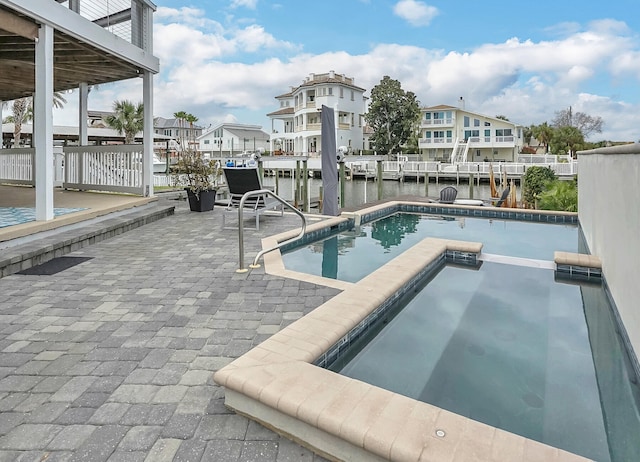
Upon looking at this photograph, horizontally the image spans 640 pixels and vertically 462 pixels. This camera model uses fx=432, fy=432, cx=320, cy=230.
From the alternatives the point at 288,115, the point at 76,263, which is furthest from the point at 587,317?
the point at 288,115

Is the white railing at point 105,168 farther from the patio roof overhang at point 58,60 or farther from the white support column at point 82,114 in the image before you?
the patio roof overhang at point 58,60

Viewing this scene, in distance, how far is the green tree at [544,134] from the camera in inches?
2160

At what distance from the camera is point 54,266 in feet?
17.8

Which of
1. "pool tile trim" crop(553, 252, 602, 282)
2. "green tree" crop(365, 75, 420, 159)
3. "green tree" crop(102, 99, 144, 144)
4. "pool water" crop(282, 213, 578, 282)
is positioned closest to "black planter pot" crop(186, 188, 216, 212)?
"pool water" crop(282, 213, 578, 282)

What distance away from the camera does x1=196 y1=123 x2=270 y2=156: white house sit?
189 ft

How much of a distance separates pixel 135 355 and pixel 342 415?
1.66m

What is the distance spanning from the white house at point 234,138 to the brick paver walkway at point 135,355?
52.4m

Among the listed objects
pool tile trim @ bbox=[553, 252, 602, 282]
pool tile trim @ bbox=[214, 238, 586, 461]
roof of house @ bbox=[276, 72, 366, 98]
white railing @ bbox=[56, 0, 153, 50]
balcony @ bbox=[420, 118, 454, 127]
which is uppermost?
roof of house @ bbox=[276, 72, 366, 98]

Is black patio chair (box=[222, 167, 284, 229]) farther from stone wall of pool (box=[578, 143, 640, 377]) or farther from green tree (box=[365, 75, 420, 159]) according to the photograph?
green tree (box=[365, 75, 420, 159])

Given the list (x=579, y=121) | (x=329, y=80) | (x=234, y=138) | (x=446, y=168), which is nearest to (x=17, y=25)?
(x=446, y=168)

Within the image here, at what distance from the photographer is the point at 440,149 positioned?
47.1 metres

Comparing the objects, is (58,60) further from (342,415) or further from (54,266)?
(342,415)

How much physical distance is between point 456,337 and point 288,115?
48968 millimetres

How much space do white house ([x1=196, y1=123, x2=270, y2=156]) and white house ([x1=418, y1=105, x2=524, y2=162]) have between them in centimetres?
2356
